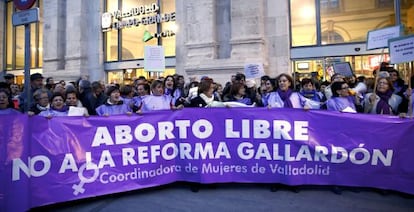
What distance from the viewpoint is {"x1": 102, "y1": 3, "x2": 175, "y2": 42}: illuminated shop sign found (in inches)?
573

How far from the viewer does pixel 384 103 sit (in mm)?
5629

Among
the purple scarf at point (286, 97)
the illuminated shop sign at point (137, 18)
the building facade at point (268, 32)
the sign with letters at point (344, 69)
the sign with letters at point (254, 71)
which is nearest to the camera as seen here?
the purple scarf at point (286, 97)

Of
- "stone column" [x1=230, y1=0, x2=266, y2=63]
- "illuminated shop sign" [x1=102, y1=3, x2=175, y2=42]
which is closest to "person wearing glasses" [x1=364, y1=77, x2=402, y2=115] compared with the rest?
"stone column" [x1=230, y1=0, x2=266, y2=63]

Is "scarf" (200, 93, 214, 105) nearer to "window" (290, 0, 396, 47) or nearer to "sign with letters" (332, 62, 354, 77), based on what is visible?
"sign with letters" (332, 62, 354, 77)

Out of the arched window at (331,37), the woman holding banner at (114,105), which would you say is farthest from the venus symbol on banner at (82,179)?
the arched window at (331,37)

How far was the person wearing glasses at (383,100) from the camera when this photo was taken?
560 cm

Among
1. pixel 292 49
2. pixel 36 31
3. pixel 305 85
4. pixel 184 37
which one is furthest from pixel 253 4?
pixel 36 31

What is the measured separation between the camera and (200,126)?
5.34 metres

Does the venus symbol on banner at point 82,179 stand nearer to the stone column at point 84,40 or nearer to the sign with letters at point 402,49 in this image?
the sign with letters at point 402,49

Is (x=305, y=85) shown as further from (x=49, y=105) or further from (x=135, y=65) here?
(x=135, y=65)

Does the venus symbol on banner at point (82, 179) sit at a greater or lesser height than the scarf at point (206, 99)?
lesser

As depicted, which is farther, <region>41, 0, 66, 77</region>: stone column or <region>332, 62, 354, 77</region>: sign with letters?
<region>41, 0, 66, 77</region>: stone column

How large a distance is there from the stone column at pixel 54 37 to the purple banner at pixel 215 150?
498 inches

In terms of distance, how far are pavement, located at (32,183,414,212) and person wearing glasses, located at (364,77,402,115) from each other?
1349mm
